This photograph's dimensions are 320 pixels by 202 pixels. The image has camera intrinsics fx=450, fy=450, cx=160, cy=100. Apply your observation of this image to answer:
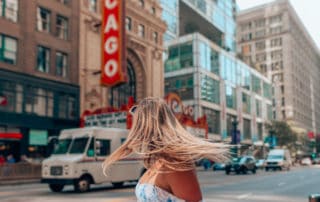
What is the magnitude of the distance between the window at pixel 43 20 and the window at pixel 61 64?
2.29m

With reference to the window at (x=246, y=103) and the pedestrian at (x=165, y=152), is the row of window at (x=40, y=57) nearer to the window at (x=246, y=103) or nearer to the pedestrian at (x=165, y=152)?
the pedestrian at (x=165, y=152)

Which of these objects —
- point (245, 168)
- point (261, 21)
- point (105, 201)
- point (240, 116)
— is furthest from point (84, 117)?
point (261, 21)

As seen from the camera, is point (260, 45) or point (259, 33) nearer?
point (260, 45)

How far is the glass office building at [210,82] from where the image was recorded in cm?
6284

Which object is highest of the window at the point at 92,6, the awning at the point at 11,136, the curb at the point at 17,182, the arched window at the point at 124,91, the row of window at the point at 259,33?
the row of window at the point at 259,33

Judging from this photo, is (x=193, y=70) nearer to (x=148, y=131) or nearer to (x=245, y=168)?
(x=245, y=168)

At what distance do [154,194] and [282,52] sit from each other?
12756 cm

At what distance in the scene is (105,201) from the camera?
43.8 ft

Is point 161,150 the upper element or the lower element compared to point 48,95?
lower

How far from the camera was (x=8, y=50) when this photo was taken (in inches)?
1268

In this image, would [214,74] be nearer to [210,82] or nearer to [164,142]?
[210,82]

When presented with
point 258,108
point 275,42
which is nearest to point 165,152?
point 258,108

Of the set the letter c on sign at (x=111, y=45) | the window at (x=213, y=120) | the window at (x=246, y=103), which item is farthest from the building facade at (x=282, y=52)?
the letter c on sign at (x=111, y=45)

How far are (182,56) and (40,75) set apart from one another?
3354 cm
